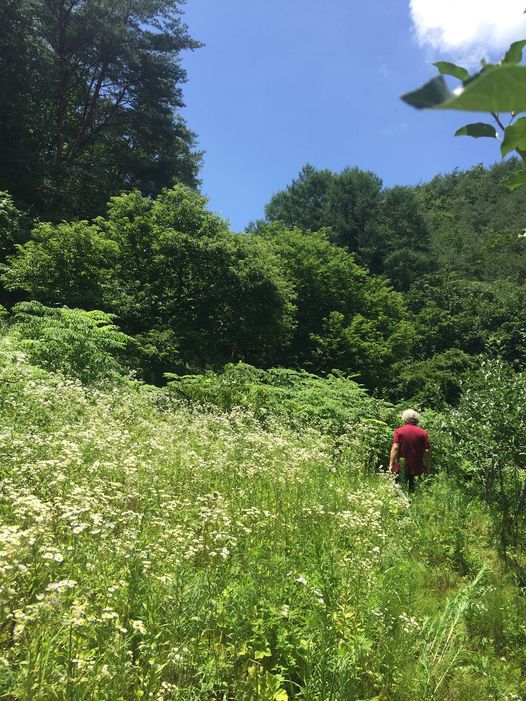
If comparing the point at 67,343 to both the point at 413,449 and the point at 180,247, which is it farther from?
the point at 180,247

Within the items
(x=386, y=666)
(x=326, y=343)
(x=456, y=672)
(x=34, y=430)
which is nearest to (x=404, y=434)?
(x=456, y=672)

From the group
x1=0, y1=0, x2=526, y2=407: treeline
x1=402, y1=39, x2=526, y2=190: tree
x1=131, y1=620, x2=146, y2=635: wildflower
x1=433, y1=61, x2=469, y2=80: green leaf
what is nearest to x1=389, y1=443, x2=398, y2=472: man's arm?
x1=0, y1=0, x2=526, y2=407: treeline

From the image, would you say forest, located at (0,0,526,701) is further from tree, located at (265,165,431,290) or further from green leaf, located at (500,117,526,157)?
tree, located at (265,165,431,290)

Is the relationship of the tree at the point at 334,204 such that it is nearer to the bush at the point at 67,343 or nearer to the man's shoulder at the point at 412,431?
the bush at the point at 67,343

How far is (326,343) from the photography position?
21.2 meters

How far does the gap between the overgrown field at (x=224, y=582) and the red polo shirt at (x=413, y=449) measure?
1.12 m

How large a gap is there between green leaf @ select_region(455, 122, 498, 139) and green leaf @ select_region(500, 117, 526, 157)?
0.06 m

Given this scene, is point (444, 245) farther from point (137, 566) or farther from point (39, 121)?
point (137, 566)

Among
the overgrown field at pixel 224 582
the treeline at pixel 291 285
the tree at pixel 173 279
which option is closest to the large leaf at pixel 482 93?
the overgrown field at pixel 224 582

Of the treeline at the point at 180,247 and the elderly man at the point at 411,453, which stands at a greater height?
the treeline at the point at 180,247

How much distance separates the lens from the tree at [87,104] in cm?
1989

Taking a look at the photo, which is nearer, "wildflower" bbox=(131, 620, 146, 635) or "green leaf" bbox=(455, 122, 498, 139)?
"green leaf" bbox=(455, 122, 498, 139)

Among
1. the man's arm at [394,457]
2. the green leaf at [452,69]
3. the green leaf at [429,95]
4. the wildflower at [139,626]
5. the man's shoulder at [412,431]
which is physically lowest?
the wildflower at [139,626]

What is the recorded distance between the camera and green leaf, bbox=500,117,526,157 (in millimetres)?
Answer: 726
